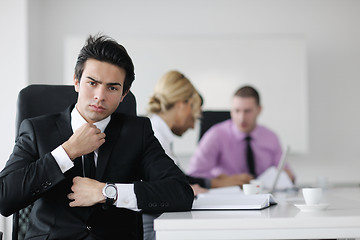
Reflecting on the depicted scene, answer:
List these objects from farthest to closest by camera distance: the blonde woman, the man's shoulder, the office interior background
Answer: the office interior background, the blonde woman, the man's shoulder

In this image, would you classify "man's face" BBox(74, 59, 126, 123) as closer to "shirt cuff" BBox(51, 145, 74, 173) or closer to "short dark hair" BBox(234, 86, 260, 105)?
"shirt cuff" BBox(51, 145, 74, 173)

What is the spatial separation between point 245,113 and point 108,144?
10.1 feet

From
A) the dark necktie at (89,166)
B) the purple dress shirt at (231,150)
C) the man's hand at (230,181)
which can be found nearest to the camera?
the dark necktie at (89,166)

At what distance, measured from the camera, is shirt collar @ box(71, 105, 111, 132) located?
1.84m

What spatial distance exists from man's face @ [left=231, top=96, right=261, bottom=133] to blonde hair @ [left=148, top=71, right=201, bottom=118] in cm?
169

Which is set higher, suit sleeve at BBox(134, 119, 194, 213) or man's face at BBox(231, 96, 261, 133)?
man's face at BBox(231, 96, 261, 133)

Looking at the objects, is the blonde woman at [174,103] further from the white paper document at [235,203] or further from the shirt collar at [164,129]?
the white paper document at [235,203]

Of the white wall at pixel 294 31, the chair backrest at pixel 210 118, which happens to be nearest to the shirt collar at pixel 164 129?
the chair backrest at pixel 210 118

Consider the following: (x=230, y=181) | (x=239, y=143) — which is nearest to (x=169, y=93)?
(x=230, y=181)

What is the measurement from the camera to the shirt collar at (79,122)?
1.84 m

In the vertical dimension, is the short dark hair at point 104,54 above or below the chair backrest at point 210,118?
above

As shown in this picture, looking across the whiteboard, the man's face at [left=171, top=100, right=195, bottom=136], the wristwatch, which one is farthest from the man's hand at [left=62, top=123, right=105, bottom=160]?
the whiteboard

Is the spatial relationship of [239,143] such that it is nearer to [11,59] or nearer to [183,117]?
[183,117]

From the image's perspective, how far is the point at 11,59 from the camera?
490cm
